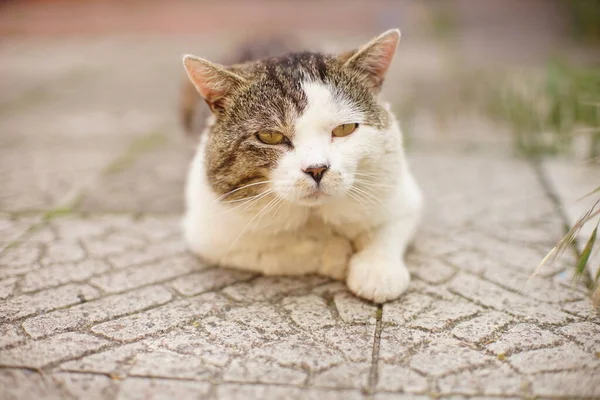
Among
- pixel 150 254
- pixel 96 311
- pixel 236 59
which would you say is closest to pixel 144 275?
pixel 150 254

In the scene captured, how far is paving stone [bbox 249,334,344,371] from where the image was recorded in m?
2.09

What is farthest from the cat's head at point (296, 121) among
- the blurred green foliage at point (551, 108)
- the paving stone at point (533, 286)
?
the blurred green foliage at point (551, 108)

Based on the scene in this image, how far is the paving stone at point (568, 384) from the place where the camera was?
1.89 metres

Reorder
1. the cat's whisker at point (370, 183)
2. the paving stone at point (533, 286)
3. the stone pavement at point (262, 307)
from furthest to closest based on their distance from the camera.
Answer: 1. the paving stone at point (533, 286)
2. the cat's whisker at point (370, 183)
3. the stone pavement at point (262, 307)

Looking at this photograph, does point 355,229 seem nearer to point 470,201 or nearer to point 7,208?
point 470,201

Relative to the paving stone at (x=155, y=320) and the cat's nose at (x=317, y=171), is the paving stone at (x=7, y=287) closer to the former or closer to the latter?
the paving stone at (x=155, y=320)

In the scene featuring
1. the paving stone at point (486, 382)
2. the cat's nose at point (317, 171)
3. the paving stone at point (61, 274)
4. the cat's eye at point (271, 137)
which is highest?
the cat's eye at point (271, 137)

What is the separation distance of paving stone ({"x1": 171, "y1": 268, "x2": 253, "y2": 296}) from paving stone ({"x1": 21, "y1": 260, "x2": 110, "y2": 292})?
0.44 m

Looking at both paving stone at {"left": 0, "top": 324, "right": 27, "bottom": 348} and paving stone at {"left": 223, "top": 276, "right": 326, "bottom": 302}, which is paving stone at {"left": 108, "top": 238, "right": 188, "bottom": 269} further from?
paving stone at {"left": 0, "top": 324, "right": 27, "bottom": 348}

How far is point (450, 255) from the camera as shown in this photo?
2.99 metres

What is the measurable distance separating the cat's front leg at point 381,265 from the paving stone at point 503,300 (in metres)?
0.29

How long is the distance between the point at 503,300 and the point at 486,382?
662 mm

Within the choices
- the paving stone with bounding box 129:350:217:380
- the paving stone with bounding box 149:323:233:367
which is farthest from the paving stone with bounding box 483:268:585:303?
the paving stone with bounding box 129:350:217:380

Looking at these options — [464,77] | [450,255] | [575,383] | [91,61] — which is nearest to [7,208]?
[450,255]
